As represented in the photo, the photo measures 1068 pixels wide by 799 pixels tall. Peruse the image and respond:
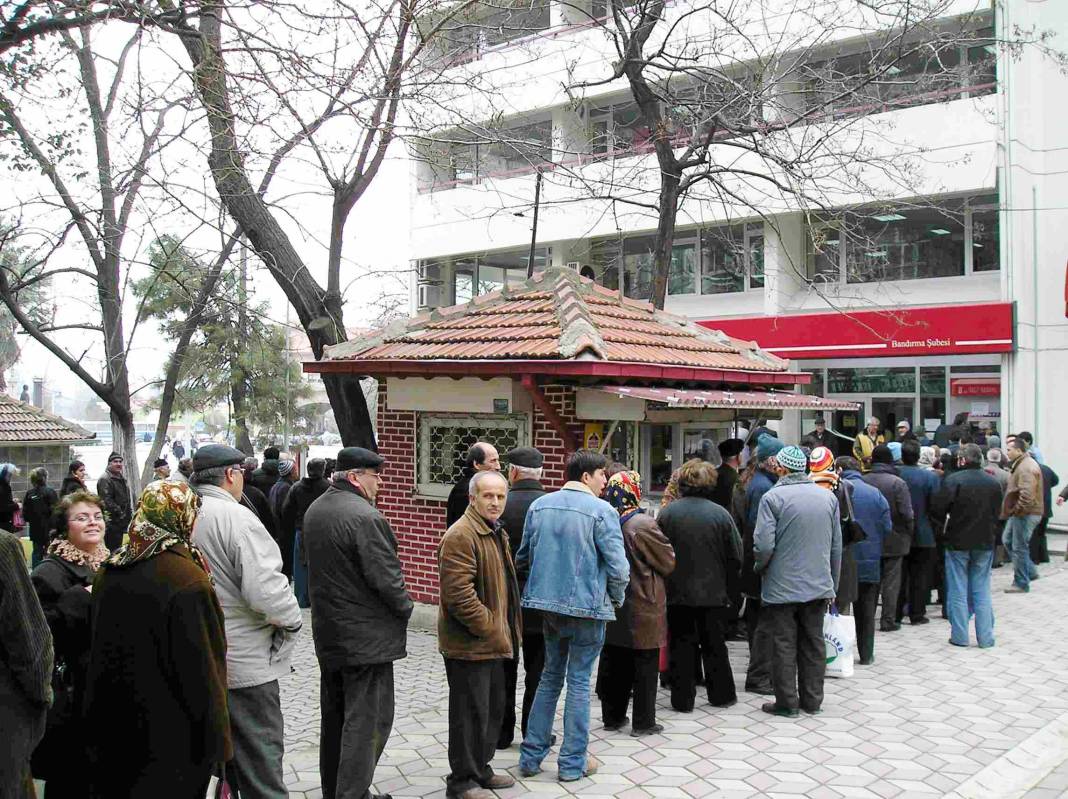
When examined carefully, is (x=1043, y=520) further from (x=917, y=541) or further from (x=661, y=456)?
(x=661, y=456)

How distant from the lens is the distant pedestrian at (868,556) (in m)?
8.25

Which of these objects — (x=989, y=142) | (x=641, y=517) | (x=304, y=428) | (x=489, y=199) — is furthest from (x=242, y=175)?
(x=304, y=428)

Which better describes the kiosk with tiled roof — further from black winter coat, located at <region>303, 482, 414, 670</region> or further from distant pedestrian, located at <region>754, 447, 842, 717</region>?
black winter coat, located at <region>303, 482, 414, 670</region>

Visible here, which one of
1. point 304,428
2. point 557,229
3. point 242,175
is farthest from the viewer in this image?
point 304,428

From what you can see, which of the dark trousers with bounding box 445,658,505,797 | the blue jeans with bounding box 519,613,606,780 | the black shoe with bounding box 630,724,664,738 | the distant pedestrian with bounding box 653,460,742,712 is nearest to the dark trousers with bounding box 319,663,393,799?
the dark trousers with bounding box 445,658,505,797

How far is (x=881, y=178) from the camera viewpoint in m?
18.9

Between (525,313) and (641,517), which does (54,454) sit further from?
(641,517)

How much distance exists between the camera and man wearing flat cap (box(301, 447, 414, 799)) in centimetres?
483

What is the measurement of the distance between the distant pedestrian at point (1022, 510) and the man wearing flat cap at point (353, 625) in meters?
9.44

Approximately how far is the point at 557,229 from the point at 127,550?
2114 cm

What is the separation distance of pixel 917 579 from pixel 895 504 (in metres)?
1.53

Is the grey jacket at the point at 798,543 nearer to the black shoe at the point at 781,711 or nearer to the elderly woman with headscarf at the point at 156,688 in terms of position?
the black shoe at the point at 781,711

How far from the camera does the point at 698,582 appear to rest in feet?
22.1

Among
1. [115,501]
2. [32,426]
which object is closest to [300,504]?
[115,501]
